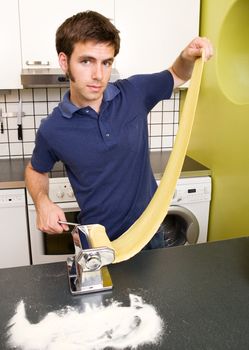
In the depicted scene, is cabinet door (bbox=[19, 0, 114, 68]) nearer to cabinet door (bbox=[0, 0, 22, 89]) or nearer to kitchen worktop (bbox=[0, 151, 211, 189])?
cabinet door (bbox=[0, 0, 22, 89])

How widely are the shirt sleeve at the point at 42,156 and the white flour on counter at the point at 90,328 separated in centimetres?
60

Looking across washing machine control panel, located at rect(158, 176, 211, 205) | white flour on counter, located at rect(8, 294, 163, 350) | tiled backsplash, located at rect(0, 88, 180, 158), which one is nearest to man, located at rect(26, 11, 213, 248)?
white flour on counter, located at rect(8, 294, 163, 350)

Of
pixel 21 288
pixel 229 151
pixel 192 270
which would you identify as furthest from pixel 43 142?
pixel 229 151

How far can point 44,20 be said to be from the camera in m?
2.00

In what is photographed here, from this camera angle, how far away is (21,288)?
92 cm

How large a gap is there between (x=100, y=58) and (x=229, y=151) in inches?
44.1

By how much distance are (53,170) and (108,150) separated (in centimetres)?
102

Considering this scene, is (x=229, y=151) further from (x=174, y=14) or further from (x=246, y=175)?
(x=174, y=14)

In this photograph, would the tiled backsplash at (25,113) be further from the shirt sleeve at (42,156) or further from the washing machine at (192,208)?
the shirt sleeve at (42,156)

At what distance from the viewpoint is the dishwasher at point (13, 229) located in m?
2.01

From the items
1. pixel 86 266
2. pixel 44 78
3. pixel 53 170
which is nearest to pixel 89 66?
pixel 86 266

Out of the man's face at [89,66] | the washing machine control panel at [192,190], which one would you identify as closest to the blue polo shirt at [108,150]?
the man's face at [89,66]

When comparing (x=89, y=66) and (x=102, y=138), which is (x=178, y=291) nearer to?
(x=102, y=138)

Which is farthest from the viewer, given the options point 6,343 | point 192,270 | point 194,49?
point 194,49
